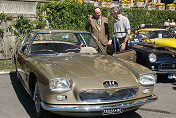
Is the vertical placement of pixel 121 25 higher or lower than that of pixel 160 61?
higher

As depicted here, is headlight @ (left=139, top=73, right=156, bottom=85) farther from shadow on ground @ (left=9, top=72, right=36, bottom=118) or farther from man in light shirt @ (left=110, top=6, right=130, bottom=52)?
man in light shirt @ (left=110, top=6, right=130, bottom=52)

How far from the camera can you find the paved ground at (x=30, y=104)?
4.40m

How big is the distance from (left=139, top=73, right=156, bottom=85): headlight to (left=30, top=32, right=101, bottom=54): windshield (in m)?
1.52

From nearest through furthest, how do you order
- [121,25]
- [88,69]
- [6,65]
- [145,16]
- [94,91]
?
[94,91], [88,69], [121,25], [6,65], [145,16]

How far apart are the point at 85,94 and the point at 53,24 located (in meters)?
8.05

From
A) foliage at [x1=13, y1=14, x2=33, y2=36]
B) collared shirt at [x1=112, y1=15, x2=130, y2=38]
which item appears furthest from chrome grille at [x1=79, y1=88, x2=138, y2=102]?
foliage at [x1=13, y1=14, x2=33, y2=36]

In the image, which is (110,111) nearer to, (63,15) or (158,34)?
(158,34)

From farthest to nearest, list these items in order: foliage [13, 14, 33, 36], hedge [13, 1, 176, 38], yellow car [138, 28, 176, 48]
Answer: hedge [13, 1, 176, 38] < foliage [13, 14, 33, 36] < yellow car [138, 28, 176, 48]

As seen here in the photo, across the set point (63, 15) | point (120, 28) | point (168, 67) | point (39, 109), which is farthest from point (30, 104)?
point (63, 15)

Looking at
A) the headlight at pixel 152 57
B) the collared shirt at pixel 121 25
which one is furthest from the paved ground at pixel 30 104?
the collared shirt at pixel 121 25

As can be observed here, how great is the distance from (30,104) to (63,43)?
135 centimetres

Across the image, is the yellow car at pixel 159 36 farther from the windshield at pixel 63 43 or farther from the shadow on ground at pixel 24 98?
the shadow on ground at pixel 24 98

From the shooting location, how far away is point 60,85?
11.6 ft

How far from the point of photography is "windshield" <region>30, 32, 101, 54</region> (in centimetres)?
→ 501
